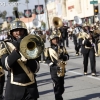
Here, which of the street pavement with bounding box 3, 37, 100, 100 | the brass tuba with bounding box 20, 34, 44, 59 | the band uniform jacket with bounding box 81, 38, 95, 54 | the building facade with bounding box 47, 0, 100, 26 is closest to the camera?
the brass tuba with bounding box 20, 34, 44, 59

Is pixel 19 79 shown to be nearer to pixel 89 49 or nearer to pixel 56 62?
pixel 56 62

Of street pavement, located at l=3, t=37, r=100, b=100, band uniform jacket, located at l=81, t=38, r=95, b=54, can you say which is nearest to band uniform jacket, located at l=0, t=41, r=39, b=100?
street pavement, located at l=3, t=37, r=100, b=100

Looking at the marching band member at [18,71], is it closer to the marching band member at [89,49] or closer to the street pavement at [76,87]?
the street pavement at [76,87]

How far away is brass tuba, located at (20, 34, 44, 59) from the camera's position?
187 inches

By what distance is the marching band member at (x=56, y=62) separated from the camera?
8.30 meters

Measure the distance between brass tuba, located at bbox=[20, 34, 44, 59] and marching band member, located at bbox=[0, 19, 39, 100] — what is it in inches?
13.2

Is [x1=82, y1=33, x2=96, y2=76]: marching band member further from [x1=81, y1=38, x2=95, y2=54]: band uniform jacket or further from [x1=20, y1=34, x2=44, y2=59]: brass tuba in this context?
[x1=20, y1=34, x2=44, y2=59]: brass tuba

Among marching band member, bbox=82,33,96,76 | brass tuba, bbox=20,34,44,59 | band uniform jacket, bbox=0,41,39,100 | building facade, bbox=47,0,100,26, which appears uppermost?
brass tuba, bbox=20,34,44,59

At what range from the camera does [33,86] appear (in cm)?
532

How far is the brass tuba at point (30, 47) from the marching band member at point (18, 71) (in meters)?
0.33

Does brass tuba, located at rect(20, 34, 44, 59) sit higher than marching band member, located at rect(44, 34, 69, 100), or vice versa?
brass tuba, located at rect(20, 34, 44, 59)

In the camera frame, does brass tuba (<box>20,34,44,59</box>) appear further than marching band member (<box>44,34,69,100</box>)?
No

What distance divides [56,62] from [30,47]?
3660mm

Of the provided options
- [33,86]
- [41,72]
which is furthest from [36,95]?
[41,72]
